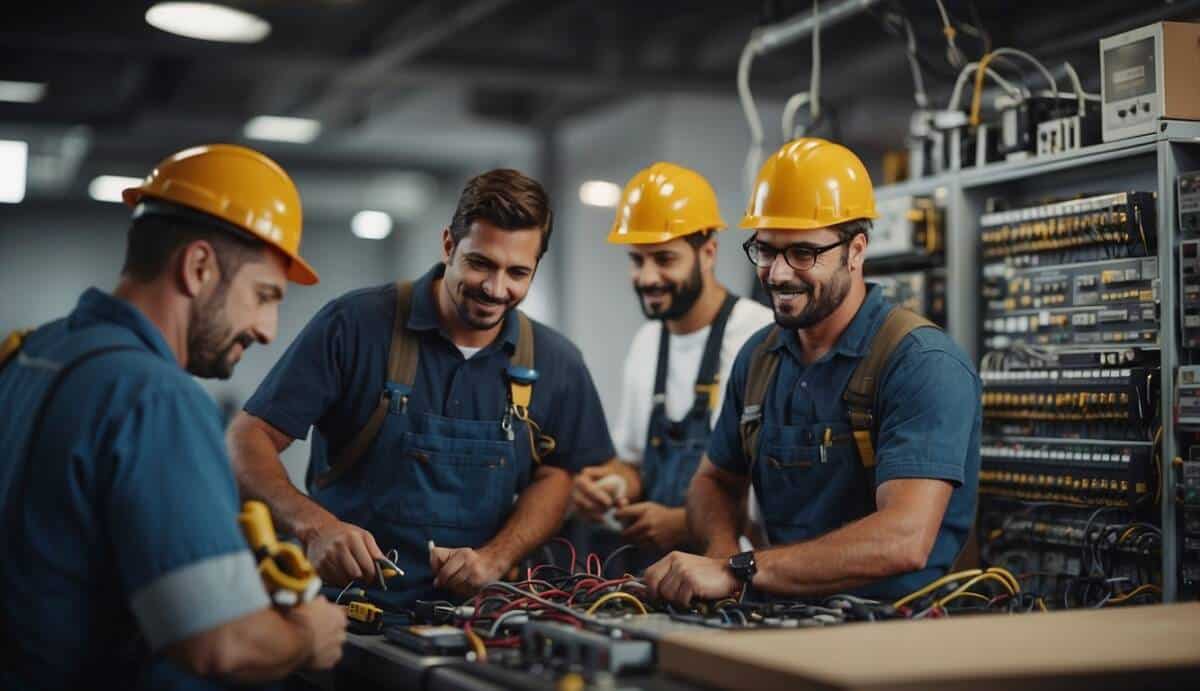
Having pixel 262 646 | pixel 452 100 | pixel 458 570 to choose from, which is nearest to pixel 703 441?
pixel 458 570

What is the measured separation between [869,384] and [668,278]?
122 centimetres

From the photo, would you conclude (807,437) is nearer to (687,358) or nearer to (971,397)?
(971,397)

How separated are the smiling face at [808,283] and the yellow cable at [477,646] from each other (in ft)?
3.76

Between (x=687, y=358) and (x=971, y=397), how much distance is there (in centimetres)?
136

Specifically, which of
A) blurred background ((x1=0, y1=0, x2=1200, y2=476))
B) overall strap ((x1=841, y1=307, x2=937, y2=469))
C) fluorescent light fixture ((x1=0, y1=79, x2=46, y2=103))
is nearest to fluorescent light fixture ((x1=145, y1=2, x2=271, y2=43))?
blurred background ((x1=0, y1=0, x2=1200, y2=476))

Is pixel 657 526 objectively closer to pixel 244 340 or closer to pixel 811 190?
pixel 811 190

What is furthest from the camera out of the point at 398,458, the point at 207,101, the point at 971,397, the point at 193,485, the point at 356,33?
the point at 207,101

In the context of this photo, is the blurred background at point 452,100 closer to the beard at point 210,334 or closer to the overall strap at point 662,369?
the overall strap at point 662,369

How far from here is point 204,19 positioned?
486 cm

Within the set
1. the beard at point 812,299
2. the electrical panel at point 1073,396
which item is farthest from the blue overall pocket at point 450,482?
the electrical panel at point 1073,396

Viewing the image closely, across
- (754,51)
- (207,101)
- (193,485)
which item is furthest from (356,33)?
(193,485)

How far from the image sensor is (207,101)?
983 cm

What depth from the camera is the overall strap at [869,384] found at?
9.39 ft

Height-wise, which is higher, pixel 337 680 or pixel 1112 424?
pixel 1112 424
